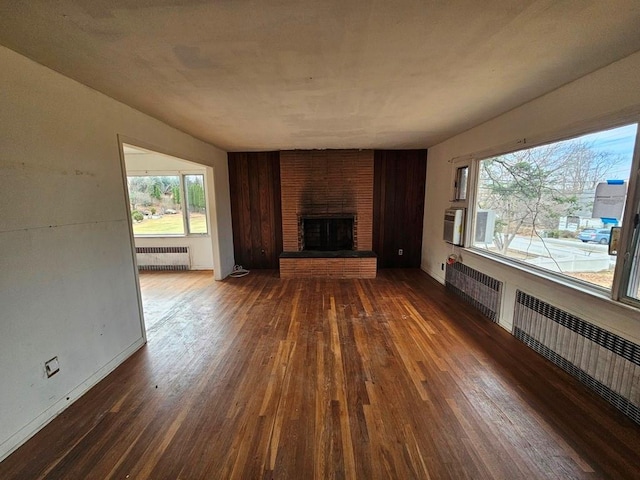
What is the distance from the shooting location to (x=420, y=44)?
1587 mm

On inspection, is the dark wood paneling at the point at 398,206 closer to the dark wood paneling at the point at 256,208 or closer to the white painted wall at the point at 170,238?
the dark wood paneling at the point at 256,208

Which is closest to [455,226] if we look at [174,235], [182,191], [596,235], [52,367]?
[596,235]

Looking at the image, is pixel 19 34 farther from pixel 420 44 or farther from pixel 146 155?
pixel 146 155

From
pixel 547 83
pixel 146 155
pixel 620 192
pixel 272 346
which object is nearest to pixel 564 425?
pixel 620 192

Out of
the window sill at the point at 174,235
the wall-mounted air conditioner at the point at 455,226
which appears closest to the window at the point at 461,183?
the wall-mounted air conditioner at the point at 455,226

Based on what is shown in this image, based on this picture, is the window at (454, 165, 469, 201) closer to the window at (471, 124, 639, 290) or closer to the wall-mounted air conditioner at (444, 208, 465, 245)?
the wall-mounted air conditioner at (444, 208, 465, 245)

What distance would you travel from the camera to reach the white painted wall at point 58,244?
5.26ft

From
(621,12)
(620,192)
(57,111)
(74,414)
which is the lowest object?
(74,414)

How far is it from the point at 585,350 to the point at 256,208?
518 centimetres

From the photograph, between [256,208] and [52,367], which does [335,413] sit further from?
[256,208]

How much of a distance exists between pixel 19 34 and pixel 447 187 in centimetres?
482

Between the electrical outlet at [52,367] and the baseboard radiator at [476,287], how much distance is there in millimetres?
4128

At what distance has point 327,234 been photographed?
557 cm

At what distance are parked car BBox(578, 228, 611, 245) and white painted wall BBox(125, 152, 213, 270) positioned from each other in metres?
5.48
